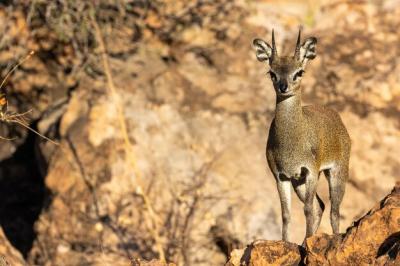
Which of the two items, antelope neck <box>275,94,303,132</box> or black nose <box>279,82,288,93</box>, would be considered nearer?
black nose <box>279,82,288,93</box>

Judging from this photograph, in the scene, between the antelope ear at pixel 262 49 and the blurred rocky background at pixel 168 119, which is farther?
the blurred rocky background at pixel 168 119

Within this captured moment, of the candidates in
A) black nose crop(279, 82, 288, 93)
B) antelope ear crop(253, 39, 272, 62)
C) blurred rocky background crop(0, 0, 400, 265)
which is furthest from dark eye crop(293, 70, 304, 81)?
blurred rocky background crop(0, 0, 400, 265)

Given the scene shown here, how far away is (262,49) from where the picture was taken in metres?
8.87

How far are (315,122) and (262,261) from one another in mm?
2070

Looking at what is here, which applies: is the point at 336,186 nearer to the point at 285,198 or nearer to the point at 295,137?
the point at 285,198

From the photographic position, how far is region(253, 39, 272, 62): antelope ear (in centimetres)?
878

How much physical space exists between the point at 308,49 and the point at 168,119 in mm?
4895

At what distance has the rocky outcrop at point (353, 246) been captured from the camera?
6672 mm

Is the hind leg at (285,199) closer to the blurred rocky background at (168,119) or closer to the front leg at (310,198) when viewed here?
the front leg at (310,198)

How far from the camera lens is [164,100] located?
1332cm

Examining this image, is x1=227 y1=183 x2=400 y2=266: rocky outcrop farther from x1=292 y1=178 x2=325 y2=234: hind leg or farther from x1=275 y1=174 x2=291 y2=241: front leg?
x1=292 y1=178 x2=325 y2=234: hind leg

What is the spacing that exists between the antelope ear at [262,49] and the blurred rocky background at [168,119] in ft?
9.07

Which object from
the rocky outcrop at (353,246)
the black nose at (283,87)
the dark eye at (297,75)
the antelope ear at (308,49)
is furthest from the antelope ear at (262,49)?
the rocky outcrop at (353,246)

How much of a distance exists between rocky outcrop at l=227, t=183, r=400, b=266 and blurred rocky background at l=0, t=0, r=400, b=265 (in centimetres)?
398
